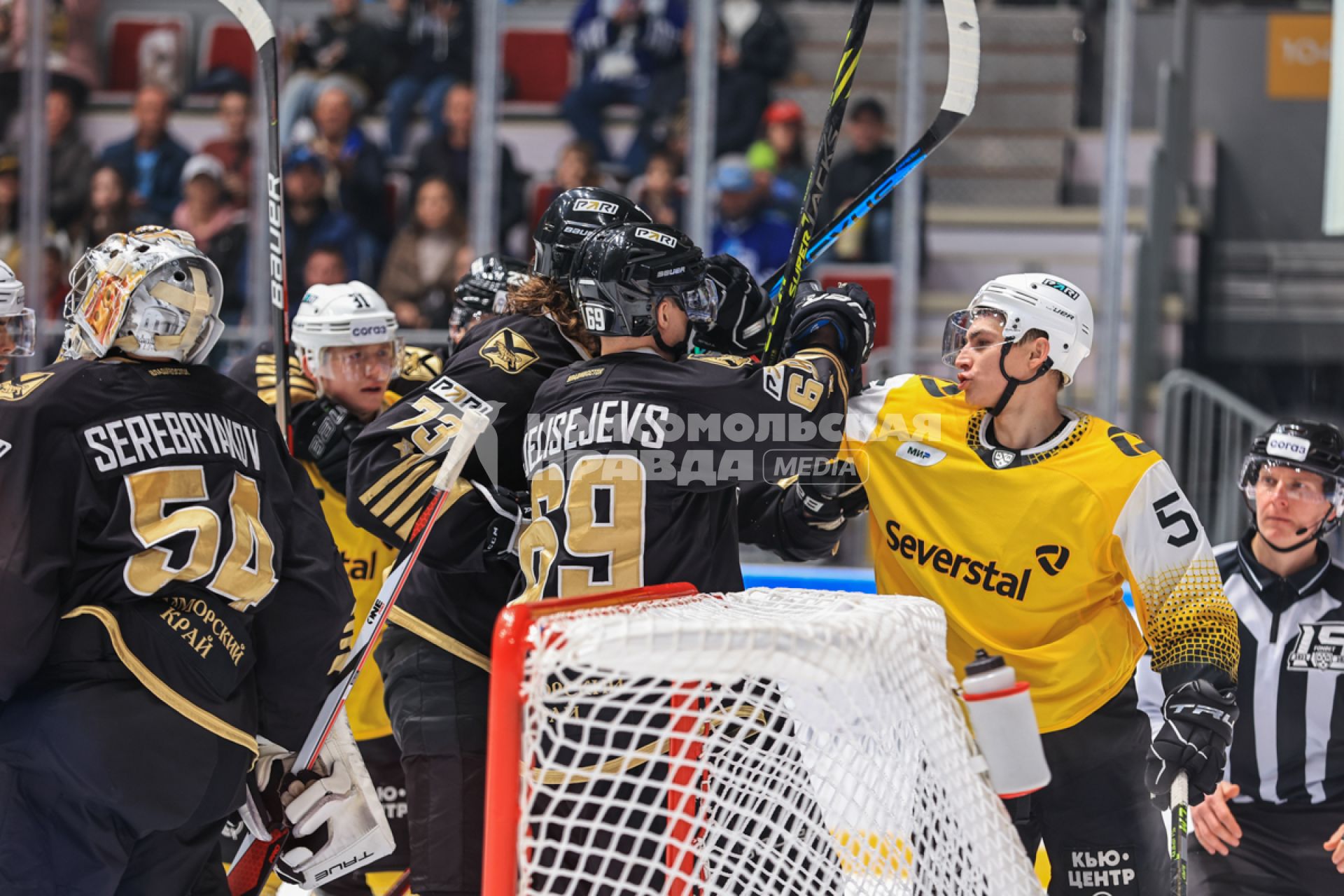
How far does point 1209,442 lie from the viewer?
226 inches

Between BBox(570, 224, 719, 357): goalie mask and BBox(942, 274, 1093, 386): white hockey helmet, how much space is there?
0.55 meters

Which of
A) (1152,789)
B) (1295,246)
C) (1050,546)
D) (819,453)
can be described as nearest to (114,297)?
(819,453)

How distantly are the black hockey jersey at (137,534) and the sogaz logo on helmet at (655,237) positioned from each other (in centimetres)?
66

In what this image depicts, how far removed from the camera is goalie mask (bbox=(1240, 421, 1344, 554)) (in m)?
3.18

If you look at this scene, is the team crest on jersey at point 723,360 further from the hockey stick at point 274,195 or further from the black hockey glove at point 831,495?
the hockey stick at point 274,195

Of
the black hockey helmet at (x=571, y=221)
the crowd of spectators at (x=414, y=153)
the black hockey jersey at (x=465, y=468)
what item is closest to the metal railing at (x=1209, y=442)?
the crowd of spectators at (x=414, y=153)

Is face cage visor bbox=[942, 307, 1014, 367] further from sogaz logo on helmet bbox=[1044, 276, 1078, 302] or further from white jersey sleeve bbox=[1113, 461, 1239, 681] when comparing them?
white jersey sleeve bbox=[1113, 461, 1239, 681]

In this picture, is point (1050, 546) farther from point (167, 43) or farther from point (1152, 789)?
point (167, 43)

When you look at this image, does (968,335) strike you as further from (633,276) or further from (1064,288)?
(633,276)

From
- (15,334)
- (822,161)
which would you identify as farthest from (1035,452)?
(15,334)

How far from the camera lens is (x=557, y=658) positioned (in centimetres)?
181

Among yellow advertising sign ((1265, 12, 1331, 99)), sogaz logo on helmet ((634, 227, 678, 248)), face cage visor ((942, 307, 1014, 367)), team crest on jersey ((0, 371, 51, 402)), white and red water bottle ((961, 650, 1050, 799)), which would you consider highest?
yellow advertising sign ((1265, 12, 1331, 99))

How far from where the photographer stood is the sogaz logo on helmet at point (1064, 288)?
2.75m

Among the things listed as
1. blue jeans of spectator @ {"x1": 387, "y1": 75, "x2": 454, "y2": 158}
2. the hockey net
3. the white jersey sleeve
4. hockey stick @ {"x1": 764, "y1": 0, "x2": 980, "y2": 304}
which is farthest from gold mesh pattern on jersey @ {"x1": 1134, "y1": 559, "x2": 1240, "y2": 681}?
blue jeans of spectator @ {"x1": 387, "y1": 75, "x2": 454, "y2": 158}
